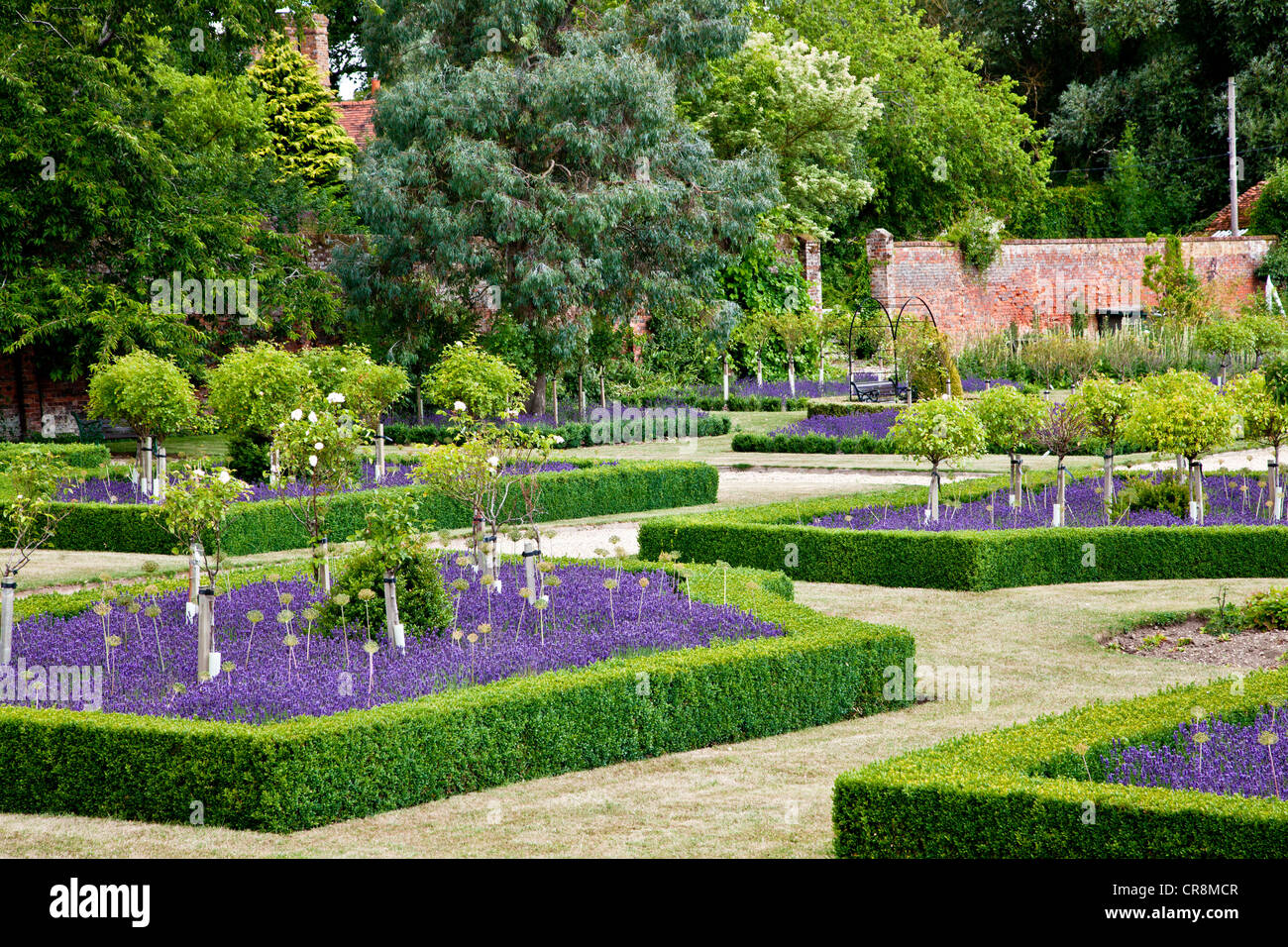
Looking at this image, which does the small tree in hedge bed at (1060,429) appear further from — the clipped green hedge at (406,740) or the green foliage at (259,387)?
the green foliage at (259,387)

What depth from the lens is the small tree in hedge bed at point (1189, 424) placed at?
1223 centimetres

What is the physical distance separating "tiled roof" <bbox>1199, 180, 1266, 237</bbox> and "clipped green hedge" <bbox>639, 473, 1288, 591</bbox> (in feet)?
104

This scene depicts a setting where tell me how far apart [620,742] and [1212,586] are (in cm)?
583

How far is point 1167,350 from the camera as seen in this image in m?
30.2

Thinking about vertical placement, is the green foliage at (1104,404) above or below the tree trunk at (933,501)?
above

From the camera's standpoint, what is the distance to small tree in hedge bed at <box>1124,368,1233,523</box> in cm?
1223

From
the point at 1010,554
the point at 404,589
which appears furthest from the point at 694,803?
the point at 1010,554

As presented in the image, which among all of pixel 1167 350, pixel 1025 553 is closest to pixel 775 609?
pixel 1025 553

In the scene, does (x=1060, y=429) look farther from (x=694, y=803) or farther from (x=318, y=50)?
(x=318, y=50)

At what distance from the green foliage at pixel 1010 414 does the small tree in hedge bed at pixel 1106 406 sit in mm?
423

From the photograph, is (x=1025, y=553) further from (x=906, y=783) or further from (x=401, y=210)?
(x=401, y=210)

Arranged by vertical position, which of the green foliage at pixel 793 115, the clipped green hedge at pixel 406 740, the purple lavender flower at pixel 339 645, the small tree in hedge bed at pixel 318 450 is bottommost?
the clipped green hedge at pixel 406 740

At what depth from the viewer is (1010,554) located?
36.1 feet

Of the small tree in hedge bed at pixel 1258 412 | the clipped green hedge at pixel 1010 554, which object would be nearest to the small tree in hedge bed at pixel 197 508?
the clipped green hedge at pixel 1010 554
